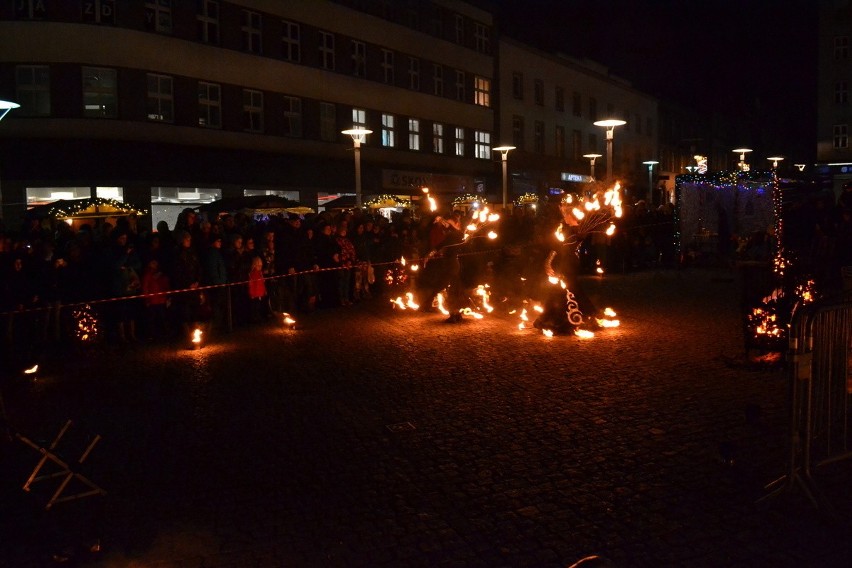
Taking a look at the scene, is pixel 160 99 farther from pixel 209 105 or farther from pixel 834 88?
pixel 834 88

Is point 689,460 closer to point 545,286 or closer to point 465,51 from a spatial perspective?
point 545,286

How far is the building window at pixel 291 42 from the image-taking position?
31.5 meters

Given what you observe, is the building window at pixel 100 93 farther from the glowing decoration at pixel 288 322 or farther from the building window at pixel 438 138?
the building window at pixel 438 138

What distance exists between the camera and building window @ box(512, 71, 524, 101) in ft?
155

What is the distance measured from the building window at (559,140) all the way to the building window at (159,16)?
29.8 meters

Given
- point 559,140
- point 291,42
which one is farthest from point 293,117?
point 559,140

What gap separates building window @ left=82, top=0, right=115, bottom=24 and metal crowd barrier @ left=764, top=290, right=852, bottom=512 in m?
24.9

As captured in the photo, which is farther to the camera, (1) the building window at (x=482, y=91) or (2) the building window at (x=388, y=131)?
(1) the building window at (x=482, y=91)

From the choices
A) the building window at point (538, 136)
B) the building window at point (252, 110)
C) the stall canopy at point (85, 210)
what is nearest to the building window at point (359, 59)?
the building window at point (252, 110)

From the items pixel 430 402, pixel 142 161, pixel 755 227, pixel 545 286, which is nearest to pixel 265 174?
pixel 142 161

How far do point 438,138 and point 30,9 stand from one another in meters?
20.8

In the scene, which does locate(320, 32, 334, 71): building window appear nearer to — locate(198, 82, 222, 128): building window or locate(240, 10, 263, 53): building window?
locate(240, 10, 263, 53): building window

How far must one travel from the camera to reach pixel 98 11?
25.2 metres

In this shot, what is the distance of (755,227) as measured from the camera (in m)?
24.6
